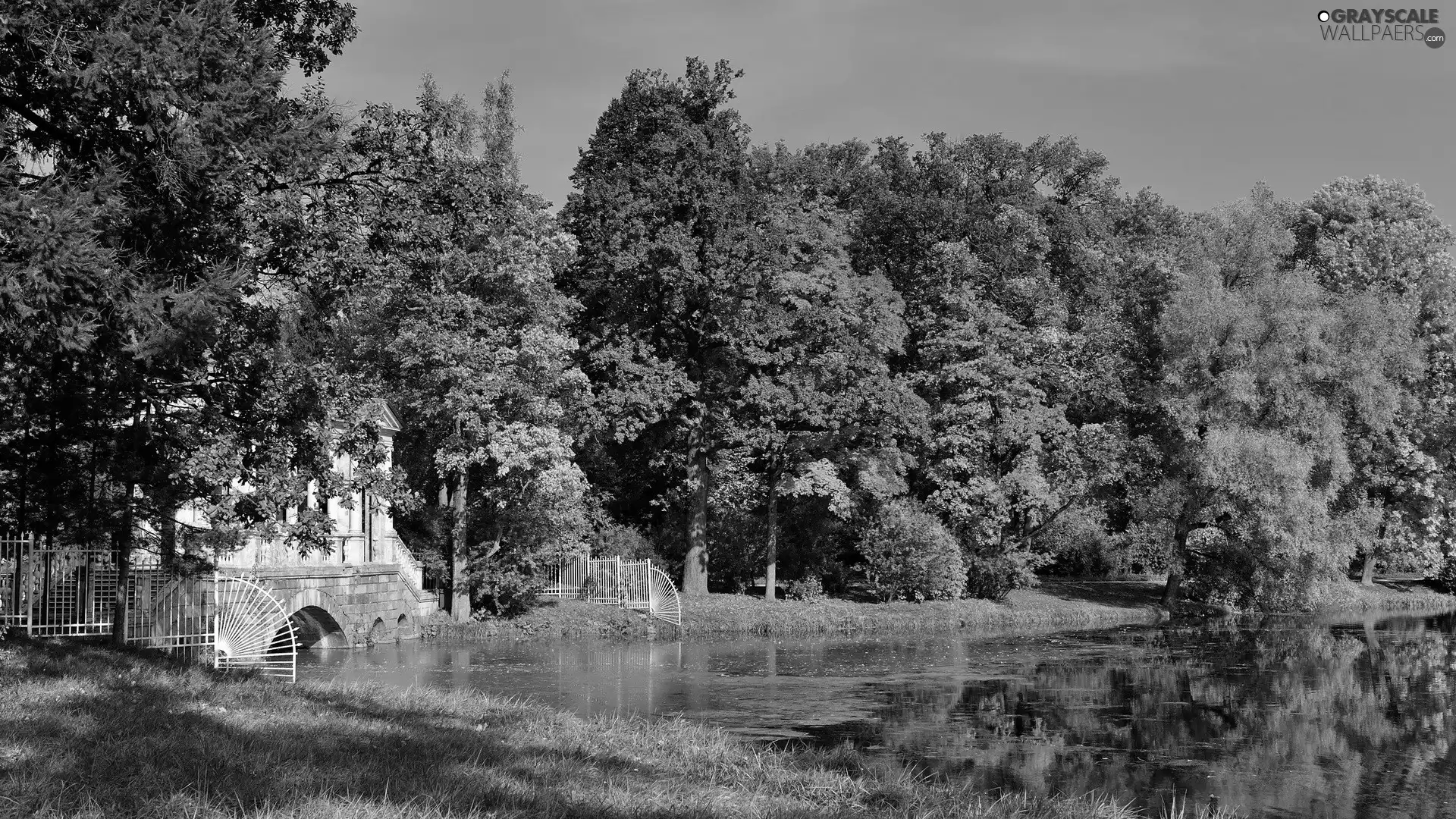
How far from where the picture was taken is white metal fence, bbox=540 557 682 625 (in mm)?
30500

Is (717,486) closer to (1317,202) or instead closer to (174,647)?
(174,647)

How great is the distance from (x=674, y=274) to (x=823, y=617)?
9526 millimetres

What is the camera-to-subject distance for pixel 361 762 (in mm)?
7504

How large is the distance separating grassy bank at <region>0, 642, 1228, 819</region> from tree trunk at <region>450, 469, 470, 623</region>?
1645 cm

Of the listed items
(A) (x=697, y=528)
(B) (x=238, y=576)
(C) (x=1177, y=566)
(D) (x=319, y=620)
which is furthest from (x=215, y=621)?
(C) (x=1177, y=566)

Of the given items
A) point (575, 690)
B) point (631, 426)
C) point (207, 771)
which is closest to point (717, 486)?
Result: point (631, 426)

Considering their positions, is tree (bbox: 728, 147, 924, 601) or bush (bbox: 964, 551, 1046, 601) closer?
tree (bbox: 728, 147, 924, 601)

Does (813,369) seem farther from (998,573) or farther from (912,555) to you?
(998,573)

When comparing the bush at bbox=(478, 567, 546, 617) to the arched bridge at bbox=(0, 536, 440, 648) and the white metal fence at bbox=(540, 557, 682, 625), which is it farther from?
the white metal fence at bbox=(540, 557, 682, 625)

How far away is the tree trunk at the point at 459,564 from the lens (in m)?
28.2

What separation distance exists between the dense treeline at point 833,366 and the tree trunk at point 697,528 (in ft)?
0.34

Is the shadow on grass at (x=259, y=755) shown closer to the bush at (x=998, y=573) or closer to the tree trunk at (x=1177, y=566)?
the bush at (x=998, y=573)

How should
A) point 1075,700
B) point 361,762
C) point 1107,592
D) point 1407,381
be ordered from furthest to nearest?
point 1107,592 < point 1407,381 < point 1075,700 < point 361,762

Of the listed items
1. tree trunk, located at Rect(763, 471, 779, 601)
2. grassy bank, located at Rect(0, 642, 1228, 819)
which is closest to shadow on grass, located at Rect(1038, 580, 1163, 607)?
tree trunk, located at Rect(763, 471, 779, 601)
